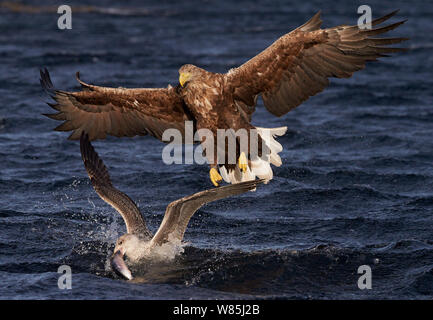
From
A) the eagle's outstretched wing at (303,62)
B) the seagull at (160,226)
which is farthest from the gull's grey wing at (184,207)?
the eagle's outstretched wing at (303,62)

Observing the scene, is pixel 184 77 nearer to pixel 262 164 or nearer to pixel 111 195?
pixel 262 164

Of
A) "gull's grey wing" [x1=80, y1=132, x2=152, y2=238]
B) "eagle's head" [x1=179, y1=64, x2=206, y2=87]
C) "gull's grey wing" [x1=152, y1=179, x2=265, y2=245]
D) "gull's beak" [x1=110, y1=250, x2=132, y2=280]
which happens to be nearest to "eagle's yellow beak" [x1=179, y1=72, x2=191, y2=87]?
"eagle's head" [x1=179, y1=64, x2=206, y2=87]

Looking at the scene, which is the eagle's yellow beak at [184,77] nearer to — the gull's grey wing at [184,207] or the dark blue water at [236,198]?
the gull's grey wing at [184,207]

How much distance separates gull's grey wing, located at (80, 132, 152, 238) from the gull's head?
13 cm

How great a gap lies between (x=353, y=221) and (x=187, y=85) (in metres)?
2.57

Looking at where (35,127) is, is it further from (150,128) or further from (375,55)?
(375,55)

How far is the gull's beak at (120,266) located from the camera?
7199 mm

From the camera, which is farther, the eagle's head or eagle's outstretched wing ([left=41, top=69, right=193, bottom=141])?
eagle's outstretched wing ([left=41, top=69, right=193, bottom=141])

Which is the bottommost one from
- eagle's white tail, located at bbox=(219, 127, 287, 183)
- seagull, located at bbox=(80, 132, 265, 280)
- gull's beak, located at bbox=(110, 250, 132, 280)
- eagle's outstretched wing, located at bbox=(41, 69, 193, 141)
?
gull's beak, located at bbox=(110, 250, 132, 280)

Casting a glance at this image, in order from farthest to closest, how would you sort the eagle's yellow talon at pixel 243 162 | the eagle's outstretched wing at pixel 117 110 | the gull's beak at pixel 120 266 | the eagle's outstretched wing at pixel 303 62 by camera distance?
the eagle's outstretched wing at pixel 117 110, the eagle's yellow talon at pixel 243 162, the eagle's outstretched wing at pixel 303 62, the gull's beak at pixel 120 266

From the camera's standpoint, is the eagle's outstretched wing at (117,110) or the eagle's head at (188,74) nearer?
the eagle's head at (188,74)

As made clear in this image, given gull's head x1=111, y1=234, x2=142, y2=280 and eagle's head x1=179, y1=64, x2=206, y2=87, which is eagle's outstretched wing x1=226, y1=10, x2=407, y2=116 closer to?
eagle's head x1=179, y1=64, x2=206, y2=87

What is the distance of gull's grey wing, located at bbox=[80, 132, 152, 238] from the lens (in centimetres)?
786

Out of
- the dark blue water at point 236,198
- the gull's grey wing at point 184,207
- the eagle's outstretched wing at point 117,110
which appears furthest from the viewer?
the eagle's outstretched wing at point 117,110
